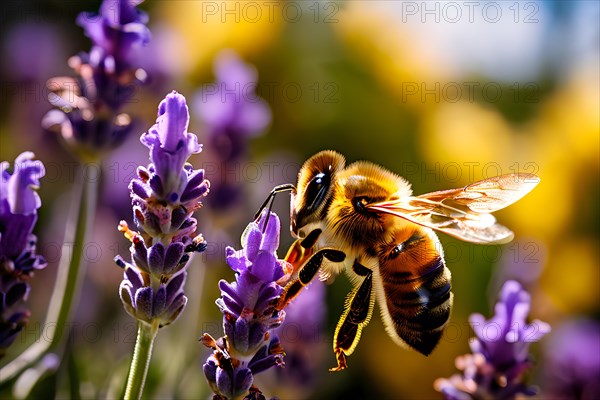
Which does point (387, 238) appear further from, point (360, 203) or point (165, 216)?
point (165, 216)

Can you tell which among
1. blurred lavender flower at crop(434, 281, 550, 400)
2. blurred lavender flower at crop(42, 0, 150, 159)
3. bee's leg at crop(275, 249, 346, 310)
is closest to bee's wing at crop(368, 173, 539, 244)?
bee's leg at crop(275, 249, 346, 310)

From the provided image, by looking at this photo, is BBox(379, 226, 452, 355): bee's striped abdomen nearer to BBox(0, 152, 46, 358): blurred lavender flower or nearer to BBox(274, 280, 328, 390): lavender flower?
BBox(274, 280, 328, 390): lavender flower

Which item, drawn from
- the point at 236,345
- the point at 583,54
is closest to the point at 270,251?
the point at 236,345

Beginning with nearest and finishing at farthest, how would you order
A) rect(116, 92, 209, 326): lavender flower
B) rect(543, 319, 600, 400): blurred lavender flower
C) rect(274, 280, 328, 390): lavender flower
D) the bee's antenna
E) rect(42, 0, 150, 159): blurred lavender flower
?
rect(116, 92, 209, 326): lavender flower
the bee's antenna
rect(42, 0, 150, 159): blurred lavender flower
rect(543, 319, 600, 400): blurred lavender flower
rect(274, 280, 328, 390): lavender flower

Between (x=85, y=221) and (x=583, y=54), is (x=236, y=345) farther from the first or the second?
(x=583, y=54)

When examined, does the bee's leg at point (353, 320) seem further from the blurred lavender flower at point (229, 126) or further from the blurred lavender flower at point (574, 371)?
the blurred lavender flower at point (229, 126)

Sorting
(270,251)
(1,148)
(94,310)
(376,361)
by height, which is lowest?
(376,361)

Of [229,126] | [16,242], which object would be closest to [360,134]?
[229,126]
